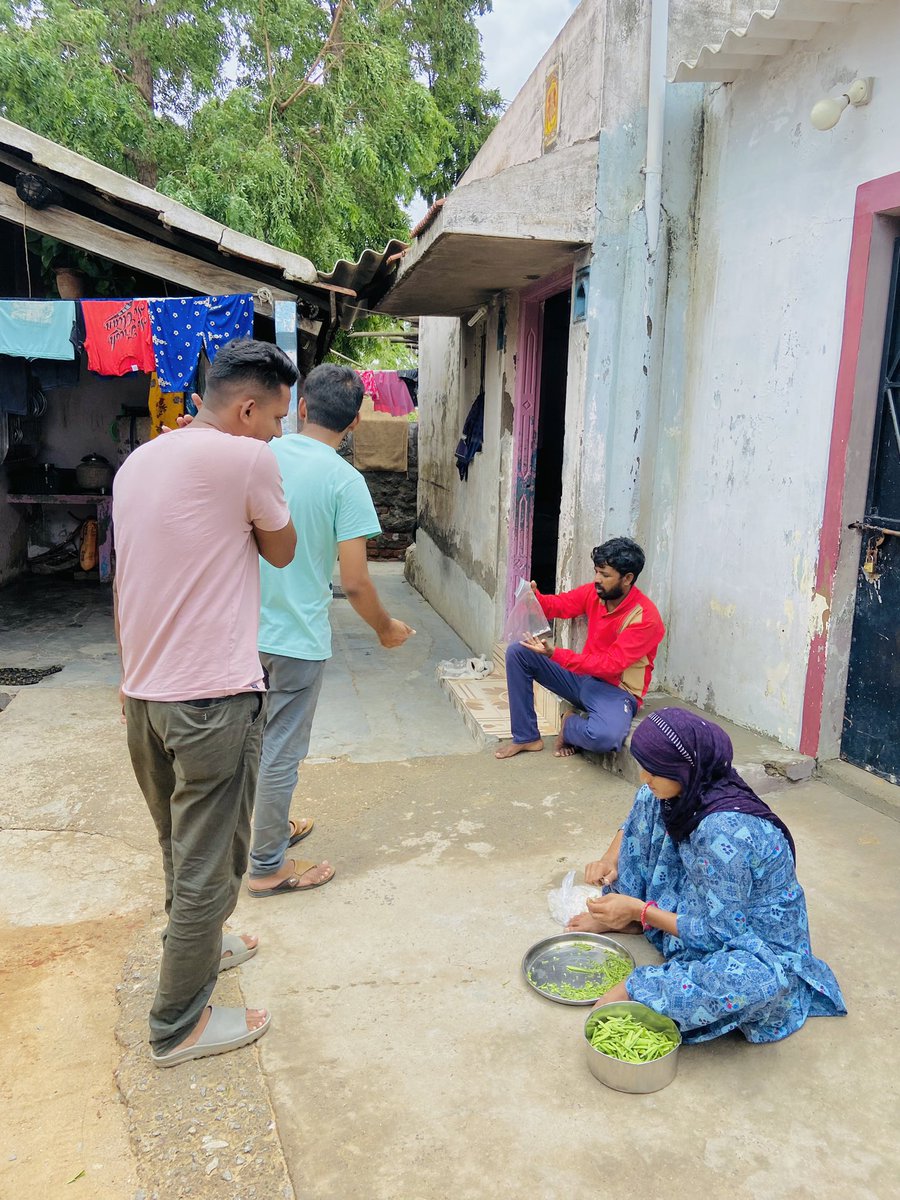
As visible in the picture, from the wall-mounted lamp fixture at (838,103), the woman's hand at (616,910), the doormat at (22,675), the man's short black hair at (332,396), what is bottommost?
the doormat at (22,675)

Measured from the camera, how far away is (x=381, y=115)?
13.2 meters

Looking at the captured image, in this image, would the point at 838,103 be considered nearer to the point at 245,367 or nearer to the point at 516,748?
the point at 245,367

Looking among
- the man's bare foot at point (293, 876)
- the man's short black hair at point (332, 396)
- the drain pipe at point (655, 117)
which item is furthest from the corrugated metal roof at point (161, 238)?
the man's bare foot at point (293, 876)

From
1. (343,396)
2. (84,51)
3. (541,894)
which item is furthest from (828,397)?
(84,51)

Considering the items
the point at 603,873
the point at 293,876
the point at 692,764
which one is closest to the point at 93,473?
the point at 293,876

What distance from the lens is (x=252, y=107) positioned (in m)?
13.2

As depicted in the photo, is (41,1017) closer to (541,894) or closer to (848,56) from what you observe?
(541,894)

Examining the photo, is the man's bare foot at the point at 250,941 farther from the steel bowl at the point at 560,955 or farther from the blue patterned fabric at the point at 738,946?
the blue patterned fabric at the point at 738,946

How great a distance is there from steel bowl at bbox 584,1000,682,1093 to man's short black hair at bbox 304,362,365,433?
2.15 meters

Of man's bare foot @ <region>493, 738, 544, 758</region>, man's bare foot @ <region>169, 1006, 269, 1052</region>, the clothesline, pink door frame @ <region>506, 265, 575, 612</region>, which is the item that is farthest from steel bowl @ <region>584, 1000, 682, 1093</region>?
the clothesline

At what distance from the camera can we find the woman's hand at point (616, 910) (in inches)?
106

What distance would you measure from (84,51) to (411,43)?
618cm

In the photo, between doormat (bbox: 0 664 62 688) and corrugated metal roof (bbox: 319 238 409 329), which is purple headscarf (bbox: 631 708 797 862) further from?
doormat (bbox: 0 664 62 688)

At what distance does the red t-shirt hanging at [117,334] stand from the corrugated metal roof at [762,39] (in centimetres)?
387
